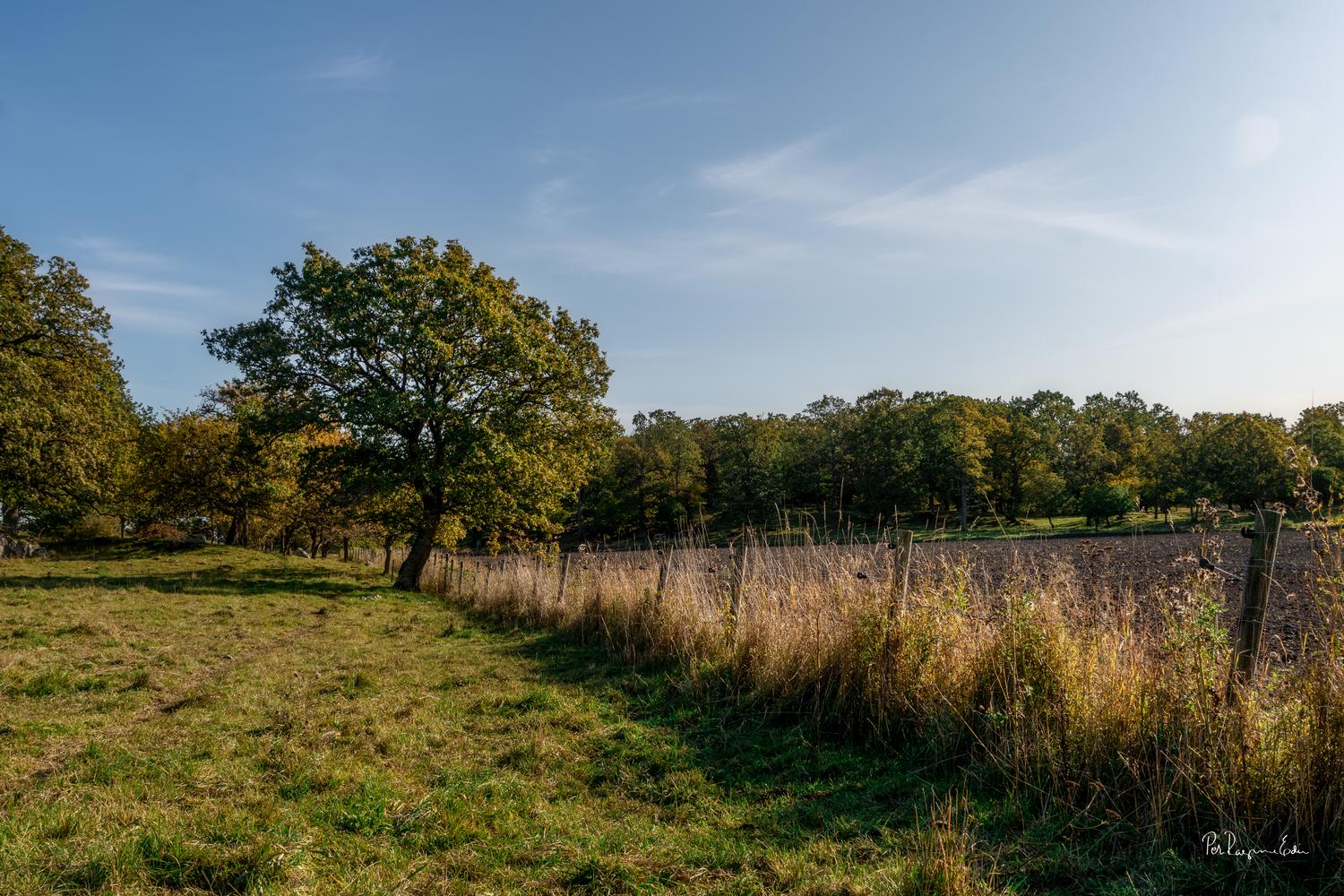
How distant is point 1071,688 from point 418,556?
69.7 ft

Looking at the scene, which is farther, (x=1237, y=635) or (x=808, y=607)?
(x=808, y=607)

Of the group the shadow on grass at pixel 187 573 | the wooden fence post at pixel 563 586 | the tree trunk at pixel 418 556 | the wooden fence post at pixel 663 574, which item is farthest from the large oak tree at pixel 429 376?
the wooden fence post at pixel 663 574

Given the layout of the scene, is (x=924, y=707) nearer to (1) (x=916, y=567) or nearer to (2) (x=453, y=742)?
(1) (x=916, y=567)

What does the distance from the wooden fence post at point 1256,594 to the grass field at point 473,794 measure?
4.37 ft

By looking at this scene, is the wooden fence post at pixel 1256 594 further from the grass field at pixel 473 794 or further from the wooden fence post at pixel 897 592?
the wooden fence post at pixel 897 592

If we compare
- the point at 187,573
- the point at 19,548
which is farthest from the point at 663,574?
the point at 19,548

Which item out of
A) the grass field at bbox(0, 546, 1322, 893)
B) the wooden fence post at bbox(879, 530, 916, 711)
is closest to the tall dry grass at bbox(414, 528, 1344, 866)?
the wooden fence post at bbox(879, 530, 916, 711)

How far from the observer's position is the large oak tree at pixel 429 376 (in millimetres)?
19781

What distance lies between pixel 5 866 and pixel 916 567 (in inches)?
304

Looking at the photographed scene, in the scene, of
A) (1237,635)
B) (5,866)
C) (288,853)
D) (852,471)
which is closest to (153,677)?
(5,866)

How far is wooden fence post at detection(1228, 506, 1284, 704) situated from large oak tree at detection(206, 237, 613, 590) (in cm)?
1747

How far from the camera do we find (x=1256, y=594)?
436cm

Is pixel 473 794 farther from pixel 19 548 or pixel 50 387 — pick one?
pixel 19 548

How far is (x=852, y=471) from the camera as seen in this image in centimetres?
5506
